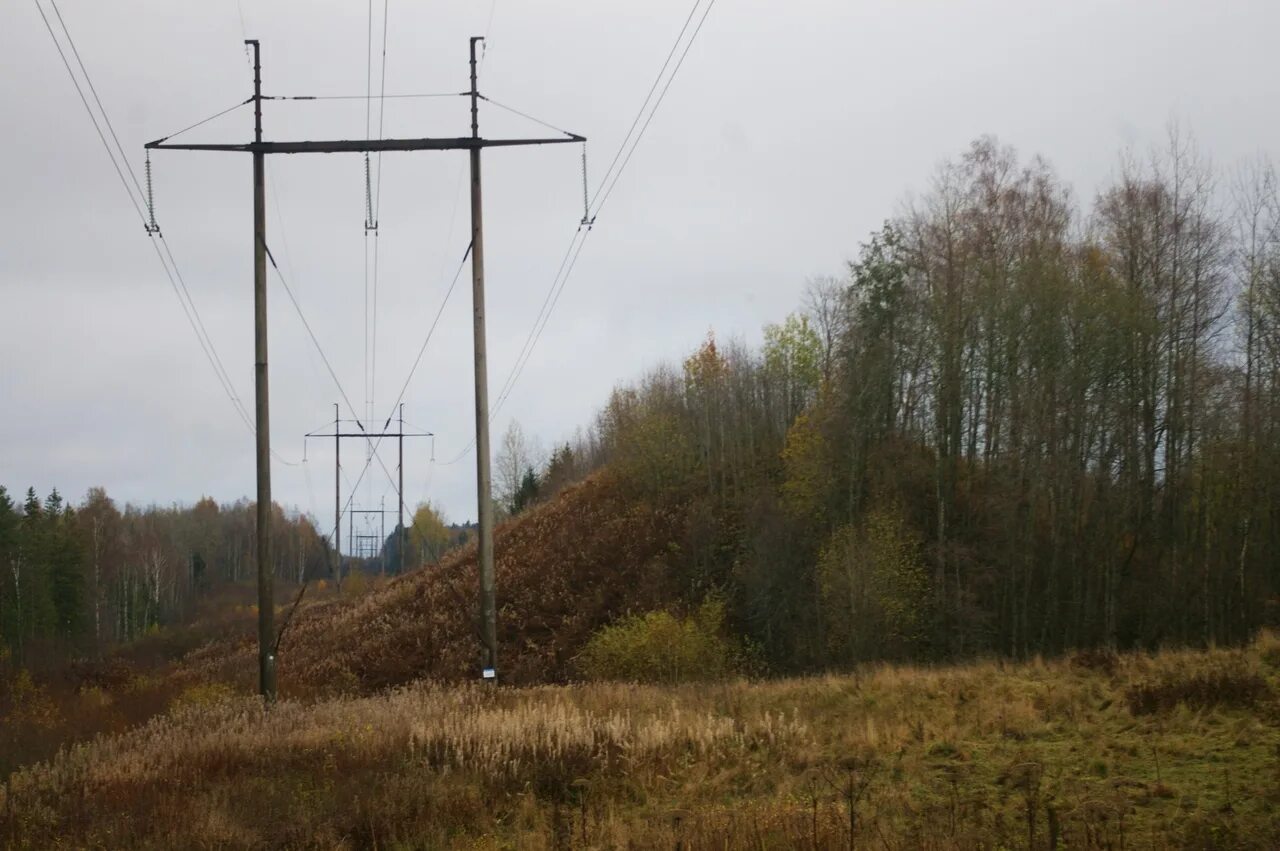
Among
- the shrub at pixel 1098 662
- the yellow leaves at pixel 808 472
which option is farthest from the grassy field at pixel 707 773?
the yellow leaves at pixel 808 472

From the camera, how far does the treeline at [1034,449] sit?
35.3m

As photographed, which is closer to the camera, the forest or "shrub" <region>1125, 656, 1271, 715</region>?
"shrub" <region>1125, 656, 1271, 715</region>

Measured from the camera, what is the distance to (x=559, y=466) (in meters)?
96.7

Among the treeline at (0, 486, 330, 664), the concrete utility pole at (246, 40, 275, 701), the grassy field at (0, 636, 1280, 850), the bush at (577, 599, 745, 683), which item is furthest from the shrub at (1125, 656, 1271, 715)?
the treeline at (0, 486, 330, 664)

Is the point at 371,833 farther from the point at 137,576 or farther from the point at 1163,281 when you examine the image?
the point at 137,576

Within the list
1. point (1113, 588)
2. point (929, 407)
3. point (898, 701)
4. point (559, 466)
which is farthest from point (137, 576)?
point (898, 701)

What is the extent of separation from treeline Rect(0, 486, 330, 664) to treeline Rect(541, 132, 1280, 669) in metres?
18.7

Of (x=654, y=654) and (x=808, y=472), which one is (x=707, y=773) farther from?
(x=808, y=472)

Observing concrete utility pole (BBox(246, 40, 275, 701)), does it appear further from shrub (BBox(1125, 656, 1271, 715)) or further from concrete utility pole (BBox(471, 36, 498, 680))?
shrub (BBox(1125, 656, 1271, 715))

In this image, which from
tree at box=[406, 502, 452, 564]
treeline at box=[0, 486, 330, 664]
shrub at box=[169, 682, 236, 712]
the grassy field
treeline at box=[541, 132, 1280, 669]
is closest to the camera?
the grassy field

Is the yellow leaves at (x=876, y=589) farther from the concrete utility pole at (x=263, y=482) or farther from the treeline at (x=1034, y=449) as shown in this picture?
the concrete utility pole at (x=263, y=482)

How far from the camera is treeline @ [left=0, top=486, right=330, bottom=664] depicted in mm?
58000

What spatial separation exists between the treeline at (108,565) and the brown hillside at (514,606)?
3.85 metres

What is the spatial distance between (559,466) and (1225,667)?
8261cm
